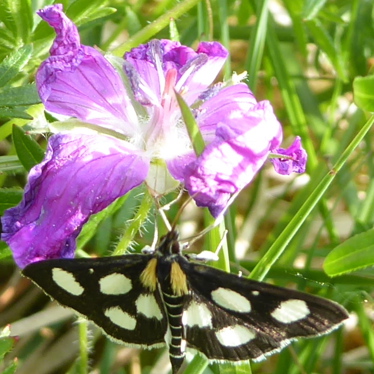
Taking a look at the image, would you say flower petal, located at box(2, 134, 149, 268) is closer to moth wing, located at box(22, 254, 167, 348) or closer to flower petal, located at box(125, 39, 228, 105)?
moth wing, located at box(22, 254, 167, 348)

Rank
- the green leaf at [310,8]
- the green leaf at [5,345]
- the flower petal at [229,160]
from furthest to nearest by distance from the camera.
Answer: the green leaf at [310,8] < the green leaf at [5,345] < the flower petal at [229,160]

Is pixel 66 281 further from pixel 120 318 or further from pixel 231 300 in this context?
pixel 231 300

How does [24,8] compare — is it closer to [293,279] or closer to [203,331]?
[203,331]

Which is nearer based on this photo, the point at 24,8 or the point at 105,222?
the point at 24,8

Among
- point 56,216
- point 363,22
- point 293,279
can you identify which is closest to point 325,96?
point 363,22

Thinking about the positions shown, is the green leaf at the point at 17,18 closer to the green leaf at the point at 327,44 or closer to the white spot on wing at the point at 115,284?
the white spot on wing at the point at 115,284

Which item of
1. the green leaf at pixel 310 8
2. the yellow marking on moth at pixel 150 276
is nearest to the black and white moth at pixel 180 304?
the yellow marking on moth at pixel 150 276
